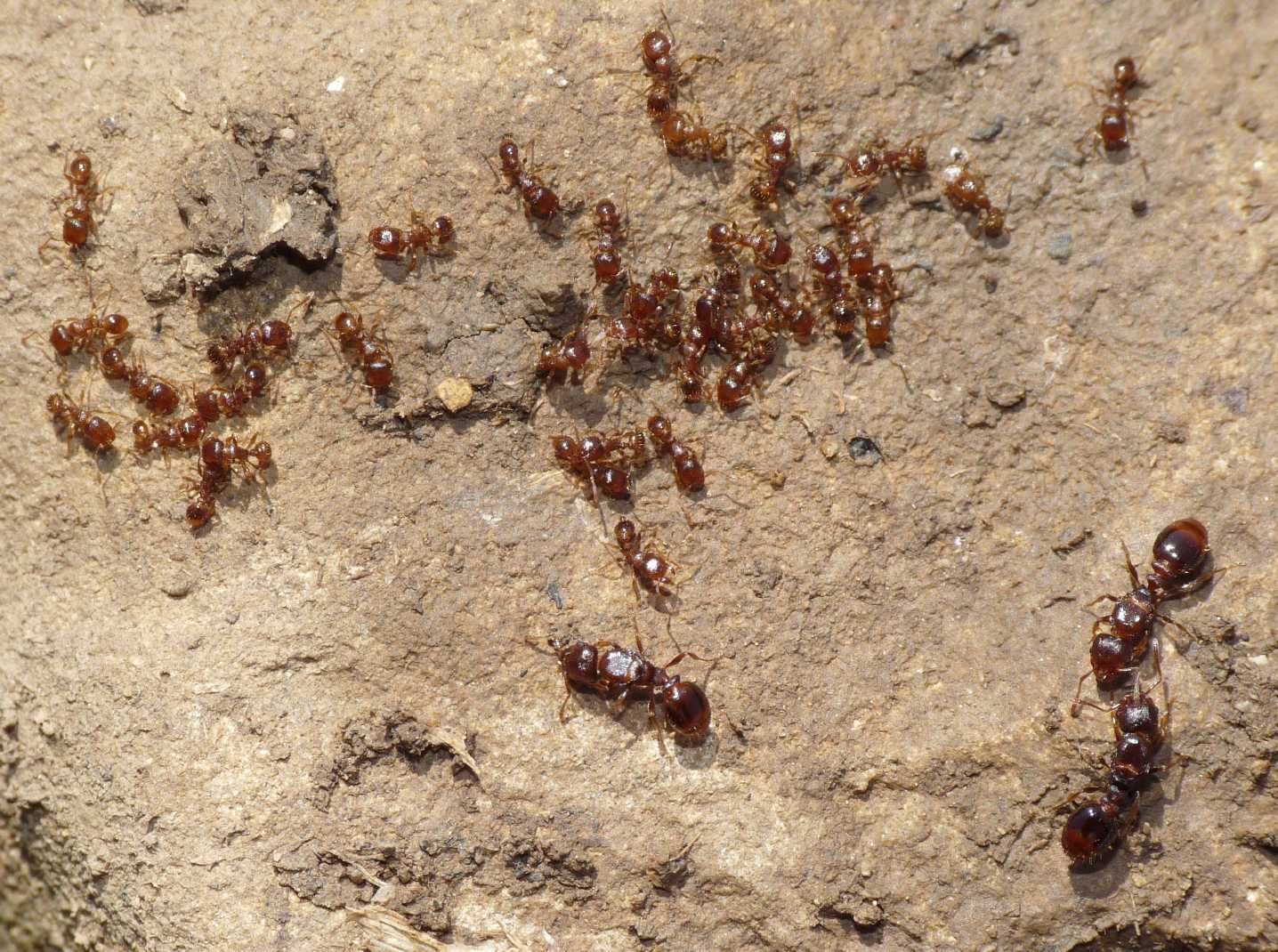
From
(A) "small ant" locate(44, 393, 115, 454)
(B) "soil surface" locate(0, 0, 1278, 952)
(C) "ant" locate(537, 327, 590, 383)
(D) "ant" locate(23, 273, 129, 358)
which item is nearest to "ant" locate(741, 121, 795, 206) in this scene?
(B) "soil surface" locate(0, 0, 1278, 952)

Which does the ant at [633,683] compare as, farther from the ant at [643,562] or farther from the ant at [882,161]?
the ant at [882,161]

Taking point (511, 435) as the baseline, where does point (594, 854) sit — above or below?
below

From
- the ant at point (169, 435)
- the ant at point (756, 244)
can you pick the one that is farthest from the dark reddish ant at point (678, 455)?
the ant at point (169, 435)

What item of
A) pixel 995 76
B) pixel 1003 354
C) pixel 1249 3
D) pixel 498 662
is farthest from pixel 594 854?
pixel 1249 3

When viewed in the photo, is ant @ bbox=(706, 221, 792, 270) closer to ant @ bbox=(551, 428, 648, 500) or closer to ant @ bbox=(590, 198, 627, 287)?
ant @ bbox=(590, 198, 627, 287)

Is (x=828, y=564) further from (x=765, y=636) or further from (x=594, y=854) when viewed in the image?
(x=594, y=854)
